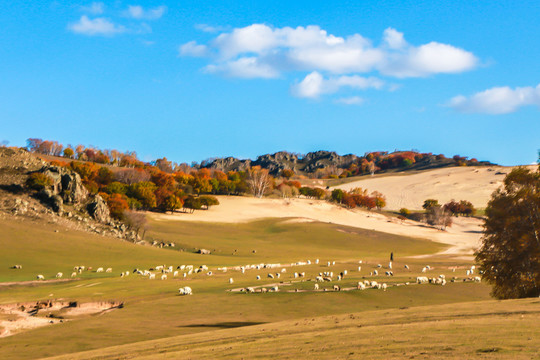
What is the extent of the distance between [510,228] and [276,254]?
200 feet

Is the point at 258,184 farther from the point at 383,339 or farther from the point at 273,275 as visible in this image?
the point at 383,339

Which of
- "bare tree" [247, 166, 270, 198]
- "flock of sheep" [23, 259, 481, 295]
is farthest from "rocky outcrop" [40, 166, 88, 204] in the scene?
"bare tree" [247, 166, 270, 198]

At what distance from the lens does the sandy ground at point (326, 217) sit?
12594 centimetres

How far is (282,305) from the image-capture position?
3422 cm

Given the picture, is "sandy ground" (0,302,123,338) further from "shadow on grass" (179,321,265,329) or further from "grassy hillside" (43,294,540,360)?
"grassy hillside" (43,294,540,360)

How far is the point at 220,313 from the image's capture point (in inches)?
1283

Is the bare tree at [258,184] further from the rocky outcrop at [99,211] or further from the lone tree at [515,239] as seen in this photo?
the lone tree at [515,239]

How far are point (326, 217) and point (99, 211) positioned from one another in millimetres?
70501

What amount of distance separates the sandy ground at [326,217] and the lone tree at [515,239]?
3096 inches

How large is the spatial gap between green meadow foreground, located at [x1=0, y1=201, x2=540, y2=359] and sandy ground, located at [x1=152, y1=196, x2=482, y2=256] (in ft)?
163

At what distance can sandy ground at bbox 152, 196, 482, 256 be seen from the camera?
413 ft

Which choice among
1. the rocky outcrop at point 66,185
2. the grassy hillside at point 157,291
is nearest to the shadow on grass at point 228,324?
the grassy hillside at point 157,291

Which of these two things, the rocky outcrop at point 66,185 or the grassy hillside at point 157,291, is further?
the rocky outcrop at point 66,185

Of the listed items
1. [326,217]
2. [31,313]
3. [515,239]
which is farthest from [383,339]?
[326,217]
